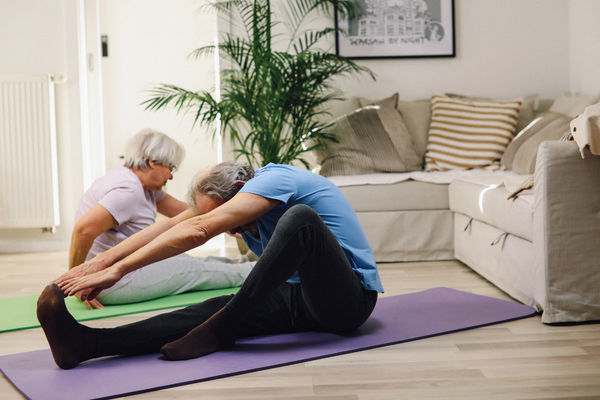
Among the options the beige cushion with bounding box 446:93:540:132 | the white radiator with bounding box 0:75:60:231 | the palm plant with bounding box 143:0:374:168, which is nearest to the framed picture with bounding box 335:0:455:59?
the palm plant with bounding box 143:0:374:168

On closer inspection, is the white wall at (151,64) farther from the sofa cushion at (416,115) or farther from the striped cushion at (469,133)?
the striped cushion at (469,133)

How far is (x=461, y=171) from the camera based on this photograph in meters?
3.52

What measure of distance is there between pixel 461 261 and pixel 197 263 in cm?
153

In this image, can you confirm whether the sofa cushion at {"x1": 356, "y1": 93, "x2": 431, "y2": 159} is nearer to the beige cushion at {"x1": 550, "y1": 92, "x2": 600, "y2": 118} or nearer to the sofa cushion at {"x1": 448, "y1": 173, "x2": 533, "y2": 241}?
the sofa cushion at {"x1": 448, "y1": 173, "x2": 533, "y2": 241}

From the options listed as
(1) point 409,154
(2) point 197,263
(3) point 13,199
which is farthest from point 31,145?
(1) point 409,154

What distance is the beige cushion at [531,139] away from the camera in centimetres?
309

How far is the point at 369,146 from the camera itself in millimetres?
3527

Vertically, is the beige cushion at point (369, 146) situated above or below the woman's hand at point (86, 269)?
above

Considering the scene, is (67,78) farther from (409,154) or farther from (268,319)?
(268,319)

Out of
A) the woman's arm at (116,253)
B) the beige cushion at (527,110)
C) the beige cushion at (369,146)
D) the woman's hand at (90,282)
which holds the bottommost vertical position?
the woman's hand at (90,282)

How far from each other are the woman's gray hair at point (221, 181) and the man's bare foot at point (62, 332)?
48 cm

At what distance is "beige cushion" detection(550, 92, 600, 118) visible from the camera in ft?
10.5

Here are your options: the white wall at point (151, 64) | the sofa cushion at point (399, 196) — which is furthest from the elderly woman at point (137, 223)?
the white wall at point (151, 64)

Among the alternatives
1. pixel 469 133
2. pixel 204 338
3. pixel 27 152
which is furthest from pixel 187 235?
pixel 27 152
